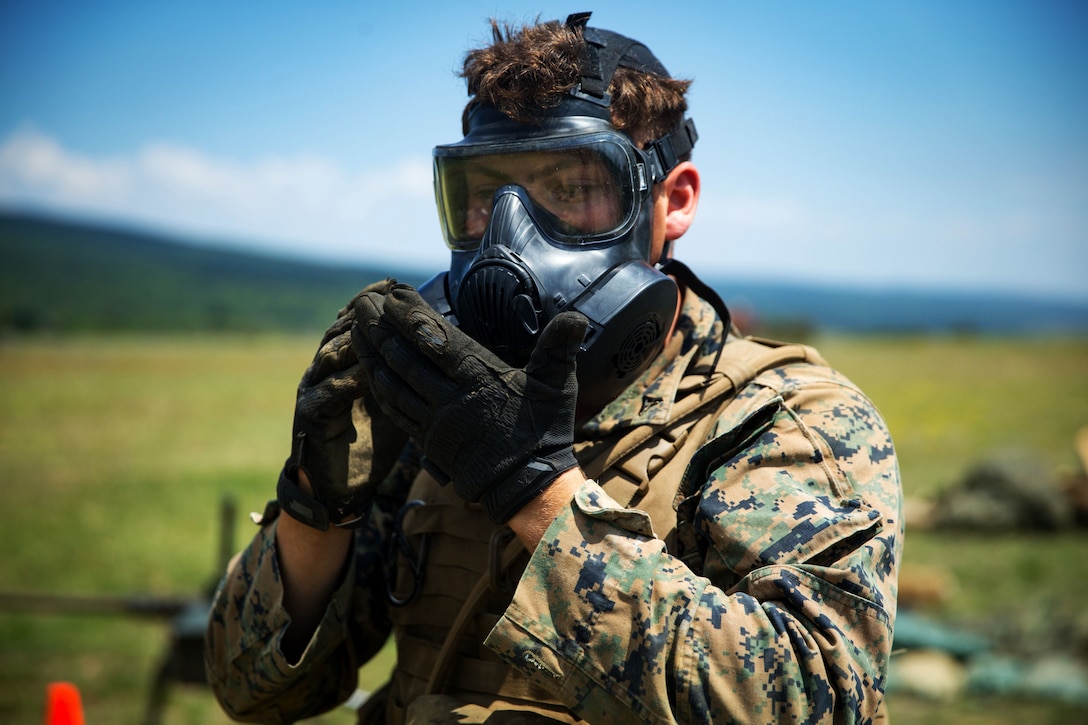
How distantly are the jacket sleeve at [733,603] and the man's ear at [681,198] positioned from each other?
0.90 meters

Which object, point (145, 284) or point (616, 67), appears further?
point (145, 284)

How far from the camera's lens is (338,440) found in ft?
7.55

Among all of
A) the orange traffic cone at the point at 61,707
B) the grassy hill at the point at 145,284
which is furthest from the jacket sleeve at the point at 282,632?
the grassy hill at the point at 145,284

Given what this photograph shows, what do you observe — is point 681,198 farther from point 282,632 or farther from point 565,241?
point 282,632

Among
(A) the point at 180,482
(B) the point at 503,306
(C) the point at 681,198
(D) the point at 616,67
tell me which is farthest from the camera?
(A) the point at 180,482

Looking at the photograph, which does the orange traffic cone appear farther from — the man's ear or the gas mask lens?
the man's ear

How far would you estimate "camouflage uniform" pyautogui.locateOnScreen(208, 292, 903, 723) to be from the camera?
1715mm

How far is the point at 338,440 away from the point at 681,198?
1252 mm

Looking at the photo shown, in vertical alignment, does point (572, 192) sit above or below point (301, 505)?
above

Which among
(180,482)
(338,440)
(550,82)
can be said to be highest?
(550,82)

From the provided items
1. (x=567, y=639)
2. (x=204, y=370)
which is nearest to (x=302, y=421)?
(x=567, y=639)

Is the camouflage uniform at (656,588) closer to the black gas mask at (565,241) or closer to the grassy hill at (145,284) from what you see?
the black gas mask at (565,241)

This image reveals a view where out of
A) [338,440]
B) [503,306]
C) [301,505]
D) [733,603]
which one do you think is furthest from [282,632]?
[733,603]

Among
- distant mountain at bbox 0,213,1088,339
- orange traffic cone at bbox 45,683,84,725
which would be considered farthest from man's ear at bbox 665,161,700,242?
distant mountain at bbox 0,213,1088,339
